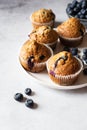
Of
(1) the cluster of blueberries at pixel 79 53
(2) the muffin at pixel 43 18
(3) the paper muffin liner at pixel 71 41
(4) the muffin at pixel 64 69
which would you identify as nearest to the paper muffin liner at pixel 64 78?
(4) the muffin at pixel 64 69

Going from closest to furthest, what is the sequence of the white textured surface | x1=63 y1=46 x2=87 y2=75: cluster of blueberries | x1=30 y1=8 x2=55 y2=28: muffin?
the white textured surface → x1=63 y1=46 x2=87 y2=75: cluster of blueberries → x1=30 y1=8 x2=55 y2=28: muffin

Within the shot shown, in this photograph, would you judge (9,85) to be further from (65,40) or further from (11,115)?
(65,40)

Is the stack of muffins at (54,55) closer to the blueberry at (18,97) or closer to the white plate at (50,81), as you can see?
the white plate at (50,81)

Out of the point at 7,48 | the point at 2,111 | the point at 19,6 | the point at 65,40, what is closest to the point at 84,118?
the point at 2,111

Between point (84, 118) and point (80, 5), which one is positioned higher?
point (80, 5)

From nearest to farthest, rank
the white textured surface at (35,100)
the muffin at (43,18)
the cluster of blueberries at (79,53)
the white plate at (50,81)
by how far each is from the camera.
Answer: the white textured surface at (35,100)
the white plate at (50,81)
the cluster of blueberries at (79,53)
the muffin at (43,18)

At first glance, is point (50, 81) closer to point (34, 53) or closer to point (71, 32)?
point (34, 53)

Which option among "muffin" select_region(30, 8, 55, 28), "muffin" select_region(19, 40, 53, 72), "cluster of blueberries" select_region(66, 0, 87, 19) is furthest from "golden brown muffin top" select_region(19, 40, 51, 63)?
"cluster of blueberries" select_region(66, 0, 87, 19)

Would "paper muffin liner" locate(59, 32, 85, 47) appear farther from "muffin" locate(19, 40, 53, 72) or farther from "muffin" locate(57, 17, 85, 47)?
"muffin" locate(19, 40, 53, 72)
